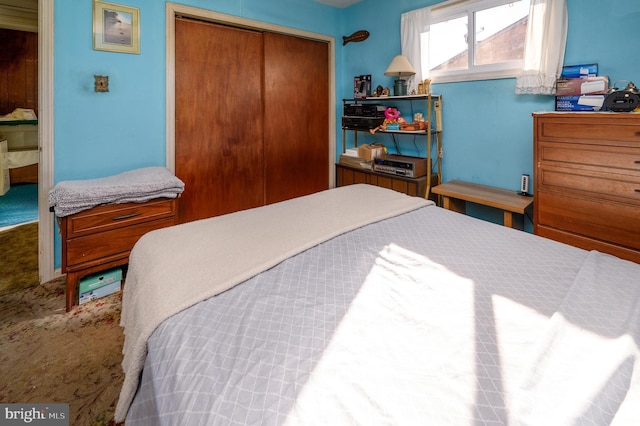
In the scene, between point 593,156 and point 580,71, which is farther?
point 580,71

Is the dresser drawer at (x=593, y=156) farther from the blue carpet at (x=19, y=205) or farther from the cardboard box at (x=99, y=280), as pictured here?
the blue carpet at (x=19, y=205)

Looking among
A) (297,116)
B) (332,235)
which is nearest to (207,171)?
(297,116)

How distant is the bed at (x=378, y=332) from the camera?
0.67 meters

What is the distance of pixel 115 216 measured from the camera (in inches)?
86.8

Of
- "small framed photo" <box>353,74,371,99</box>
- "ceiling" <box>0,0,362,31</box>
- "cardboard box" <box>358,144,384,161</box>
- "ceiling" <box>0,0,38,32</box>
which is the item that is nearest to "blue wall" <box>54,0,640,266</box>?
"small framed photo" <box>353,74,371,99</box>

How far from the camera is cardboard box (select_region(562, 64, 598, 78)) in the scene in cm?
228

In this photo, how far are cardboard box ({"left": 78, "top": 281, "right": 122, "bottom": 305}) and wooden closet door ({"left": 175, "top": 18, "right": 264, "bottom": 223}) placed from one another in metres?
0.89

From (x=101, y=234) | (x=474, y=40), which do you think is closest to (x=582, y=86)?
(x=474, y=40)

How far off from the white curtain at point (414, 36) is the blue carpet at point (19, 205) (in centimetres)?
450

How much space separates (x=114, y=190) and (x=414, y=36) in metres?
2.91

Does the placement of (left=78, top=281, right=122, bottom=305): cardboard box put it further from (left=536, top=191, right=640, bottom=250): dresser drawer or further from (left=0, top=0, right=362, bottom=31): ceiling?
(left=0, top=0, right=362, bottom=31): ceiling

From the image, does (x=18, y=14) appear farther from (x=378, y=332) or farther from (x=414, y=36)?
(x=378, y=332)

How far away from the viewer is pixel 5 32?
482cm

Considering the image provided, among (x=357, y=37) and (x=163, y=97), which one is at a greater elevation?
(x=357, y=37)
